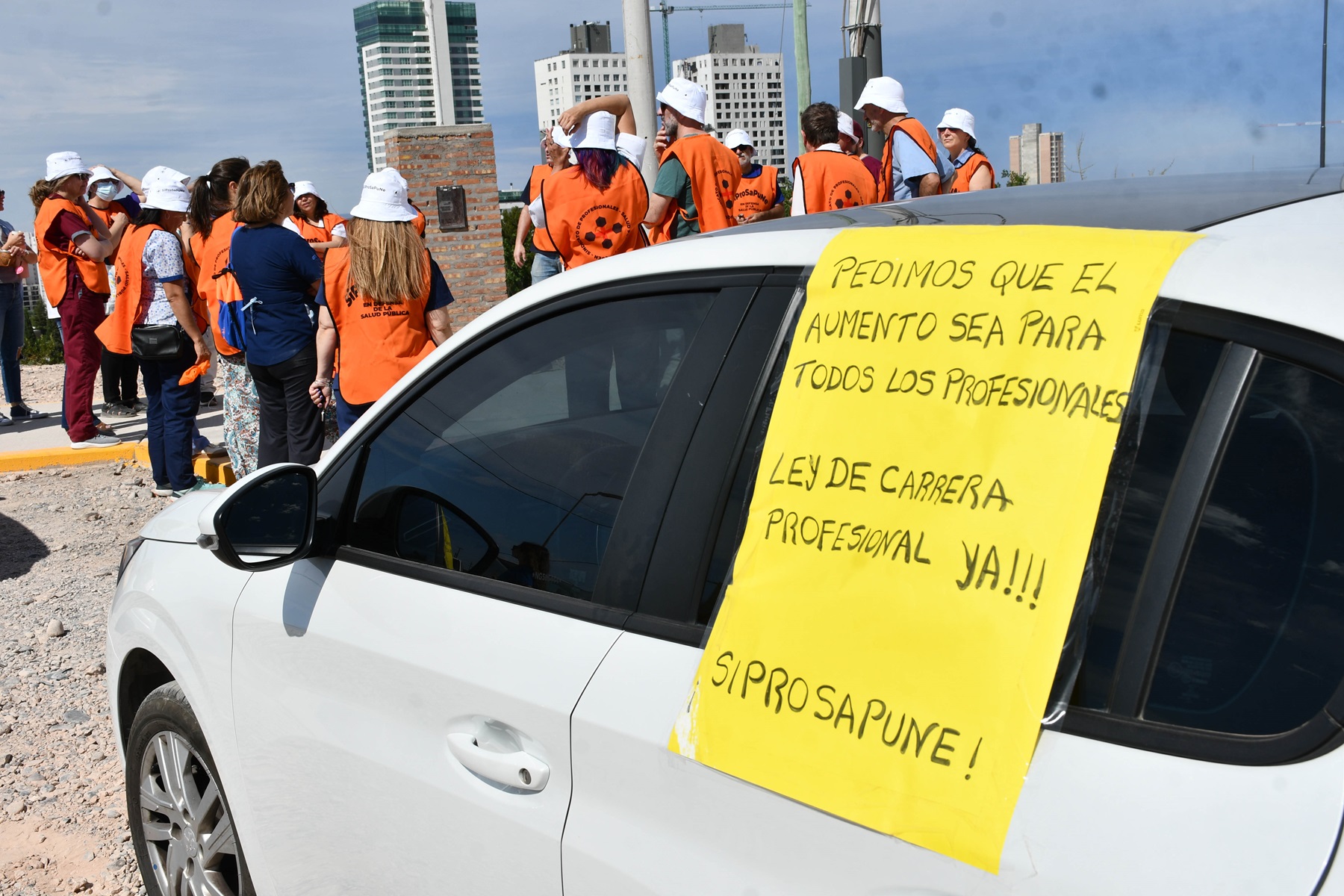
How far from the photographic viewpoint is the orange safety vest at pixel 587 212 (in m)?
6.07

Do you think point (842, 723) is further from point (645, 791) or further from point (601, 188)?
point (601, 188)

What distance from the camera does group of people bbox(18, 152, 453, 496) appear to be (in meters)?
4.98

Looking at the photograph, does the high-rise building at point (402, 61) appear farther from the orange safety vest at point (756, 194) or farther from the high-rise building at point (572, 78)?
the orange safety vest at point (756, 194)

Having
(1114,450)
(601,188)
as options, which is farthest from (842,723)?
(601,188)

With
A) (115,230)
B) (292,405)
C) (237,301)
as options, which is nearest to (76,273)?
(115,230)

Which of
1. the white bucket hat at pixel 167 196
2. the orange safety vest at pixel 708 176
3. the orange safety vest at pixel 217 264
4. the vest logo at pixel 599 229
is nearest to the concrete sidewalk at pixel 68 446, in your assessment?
the white bucket hat at pixel 167 196

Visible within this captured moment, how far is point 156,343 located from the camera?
6918 mm

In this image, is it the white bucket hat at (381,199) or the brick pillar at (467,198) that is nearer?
the white bucket hat at (381,199)

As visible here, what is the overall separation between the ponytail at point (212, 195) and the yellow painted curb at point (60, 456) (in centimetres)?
276

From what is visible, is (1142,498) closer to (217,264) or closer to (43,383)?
(217,264)

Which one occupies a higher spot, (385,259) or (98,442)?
(385,259)

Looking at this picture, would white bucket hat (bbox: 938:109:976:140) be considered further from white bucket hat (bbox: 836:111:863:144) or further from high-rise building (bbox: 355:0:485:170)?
high-rise building (bbox: 355:0:485:170)

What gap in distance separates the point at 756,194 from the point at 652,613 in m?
6.51

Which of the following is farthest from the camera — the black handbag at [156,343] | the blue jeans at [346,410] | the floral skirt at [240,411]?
the black handbag at [156,343]
